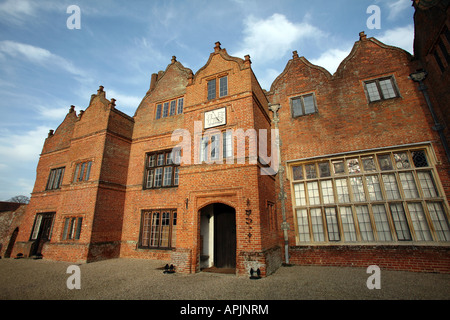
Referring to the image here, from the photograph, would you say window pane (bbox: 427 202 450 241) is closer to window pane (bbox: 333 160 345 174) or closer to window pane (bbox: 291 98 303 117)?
window pane (bbox: 333 160 345 174)

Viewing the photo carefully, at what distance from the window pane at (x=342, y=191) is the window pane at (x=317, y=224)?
3.63 ft

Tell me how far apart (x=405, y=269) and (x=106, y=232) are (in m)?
13.9

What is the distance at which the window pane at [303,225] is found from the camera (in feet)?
30.4

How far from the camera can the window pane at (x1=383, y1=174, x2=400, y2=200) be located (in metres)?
8.49

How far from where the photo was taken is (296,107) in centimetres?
1092

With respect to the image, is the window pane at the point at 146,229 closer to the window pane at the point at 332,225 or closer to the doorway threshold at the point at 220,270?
the doorway threshold at the point at 220,270

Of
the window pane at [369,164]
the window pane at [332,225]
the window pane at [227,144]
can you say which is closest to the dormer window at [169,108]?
the window pane at [227,144]

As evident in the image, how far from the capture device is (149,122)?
45.2ft

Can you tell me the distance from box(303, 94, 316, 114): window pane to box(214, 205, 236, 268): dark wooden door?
6562 mm

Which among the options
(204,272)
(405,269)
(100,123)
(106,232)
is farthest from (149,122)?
(405,269)

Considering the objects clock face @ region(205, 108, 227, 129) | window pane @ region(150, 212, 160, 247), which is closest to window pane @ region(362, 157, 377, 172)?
clock face @ region(205, 108, 227, 129)

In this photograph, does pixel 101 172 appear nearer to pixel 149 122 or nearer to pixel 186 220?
pixel 149 122

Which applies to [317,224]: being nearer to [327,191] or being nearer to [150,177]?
[327,191]

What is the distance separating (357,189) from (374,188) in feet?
2.11
